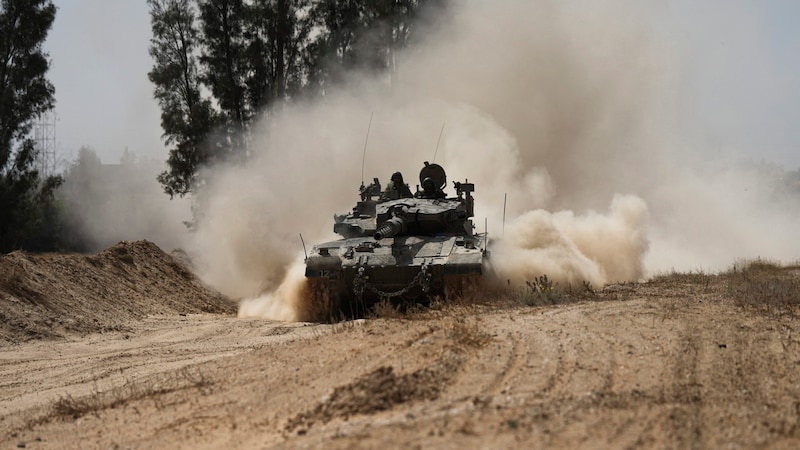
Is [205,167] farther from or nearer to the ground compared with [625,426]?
farther from the ground

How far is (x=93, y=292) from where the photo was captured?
19.2 meters

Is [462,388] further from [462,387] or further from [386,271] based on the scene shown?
[386,271]

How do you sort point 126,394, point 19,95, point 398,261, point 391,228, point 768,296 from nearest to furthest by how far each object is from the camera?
point 126,394 < point 768,296 < point 398,261 < point 391,228 < point 19,95

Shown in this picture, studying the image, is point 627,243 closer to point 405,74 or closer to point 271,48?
point 405,74

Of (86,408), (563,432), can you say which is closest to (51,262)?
(86,408)

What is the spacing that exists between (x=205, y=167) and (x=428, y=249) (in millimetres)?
22137

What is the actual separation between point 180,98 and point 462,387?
103 ft

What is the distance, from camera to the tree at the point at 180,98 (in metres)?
36.0

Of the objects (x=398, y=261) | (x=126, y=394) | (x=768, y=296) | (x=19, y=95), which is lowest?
(x=126, y=394)

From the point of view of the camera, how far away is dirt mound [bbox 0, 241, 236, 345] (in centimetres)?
1627

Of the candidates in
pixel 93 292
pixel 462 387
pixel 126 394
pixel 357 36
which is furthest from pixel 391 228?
pixel 357 36

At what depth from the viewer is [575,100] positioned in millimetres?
31250

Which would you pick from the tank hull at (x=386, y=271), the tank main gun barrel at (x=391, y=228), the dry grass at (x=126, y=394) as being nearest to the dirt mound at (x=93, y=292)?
the tank hull at (x=386, y=271)

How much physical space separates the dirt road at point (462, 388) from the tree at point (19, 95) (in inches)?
947
